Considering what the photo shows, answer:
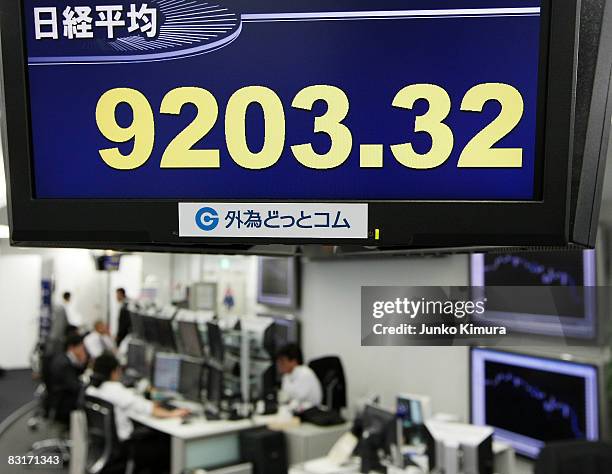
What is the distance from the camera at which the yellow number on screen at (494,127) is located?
2.74 ft

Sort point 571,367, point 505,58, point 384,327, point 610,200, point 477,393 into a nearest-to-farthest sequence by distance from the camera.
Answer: point 505,58 < point 384,327 < point 610,200 < point 571,367 < point 477,393

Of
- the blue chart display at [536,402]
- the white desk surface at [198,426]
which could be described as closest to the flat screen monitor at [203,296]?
the white desk surface at [198,426]

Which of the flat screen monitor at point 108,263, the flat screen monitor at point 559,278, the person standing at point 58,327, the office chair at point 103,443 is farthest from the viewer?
the flat screen monitor at point 108,263

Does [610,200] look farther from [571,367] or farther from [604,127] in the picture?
[571,367]

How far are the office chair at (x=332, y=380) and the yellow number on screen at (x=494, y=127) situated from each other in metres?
4.60

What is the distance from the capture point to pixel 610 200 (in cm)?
218

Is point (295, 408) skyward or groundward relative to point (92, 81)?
groundward

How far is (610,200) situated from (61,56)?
71.2 inches

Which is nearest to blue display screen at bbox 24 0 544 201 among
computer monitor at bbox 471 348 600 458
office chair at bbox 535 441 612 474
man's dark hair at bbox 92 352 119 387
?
office chair at bbox 535 441 612 474

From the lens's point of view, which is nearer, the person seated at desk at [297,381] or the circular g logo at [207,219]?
the circular g logo at [207,219]

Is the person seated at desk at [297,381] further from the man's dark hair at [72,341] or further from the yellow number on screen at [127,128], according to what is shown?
the yellow number on screen at [127,128]

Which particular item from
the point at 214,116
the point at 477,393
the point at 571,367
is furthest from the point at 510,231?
the point at 477,393

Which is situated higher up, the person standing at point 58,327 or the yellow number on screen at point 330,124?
the yellow number on screen at point 330,124

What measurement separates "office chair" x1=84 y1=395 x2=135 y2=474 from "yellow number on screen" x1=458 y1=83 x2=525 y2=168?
405 cm
